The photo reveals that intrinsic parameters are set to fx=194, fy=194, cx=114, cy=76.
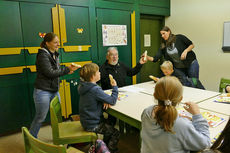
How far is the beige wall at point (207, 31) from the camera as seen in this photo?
12.3 ft

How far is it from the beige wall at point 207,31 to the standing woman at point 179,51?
2.99ft

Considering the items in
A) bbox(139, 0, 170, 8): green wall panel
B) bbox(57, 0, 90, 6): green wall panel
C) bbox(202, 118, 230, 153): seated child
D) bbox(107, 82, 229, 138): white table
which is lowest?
bbox(107, 82, 229, 138): white table

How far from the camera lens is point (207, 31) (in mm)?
3977

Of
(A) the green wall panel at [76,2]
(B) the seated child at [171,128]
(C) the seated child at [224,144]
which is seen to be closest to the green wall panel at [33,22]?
(A) the green wall panel at [76,2]

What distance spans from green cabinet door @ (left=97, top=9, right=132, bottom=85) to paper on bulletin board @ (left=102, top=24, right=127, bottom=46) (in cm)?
7

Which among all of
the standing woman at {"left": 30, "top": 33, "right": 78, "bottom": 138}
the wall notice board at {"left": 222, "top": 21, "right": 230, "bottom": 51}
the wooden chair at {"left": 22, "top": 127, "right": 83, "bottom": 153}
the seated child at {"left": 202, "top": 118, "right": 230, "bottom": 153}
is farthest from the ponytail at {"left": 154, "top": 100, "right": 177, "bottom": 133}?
the wall notice board at {"left": 222, "top": 21, "right": 230, "bottom": 51}

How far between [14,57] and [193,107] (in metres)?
2.53

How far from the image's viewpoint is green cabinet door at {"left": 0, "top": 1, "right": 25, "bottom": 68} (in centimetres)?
268

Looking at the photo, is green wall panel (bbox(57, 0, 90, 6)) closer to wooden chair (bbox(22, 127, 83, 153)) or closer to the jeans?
the jeans

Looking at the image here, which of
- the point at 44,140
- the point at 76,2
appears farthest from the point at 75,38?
the point at 44,140

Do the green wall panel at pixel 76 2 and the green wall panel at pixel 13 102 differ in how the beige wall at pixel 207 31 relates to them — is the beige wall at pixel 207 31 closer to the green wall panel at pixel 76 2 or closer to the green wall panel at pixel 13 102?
the green wall panel at pixel 76 2

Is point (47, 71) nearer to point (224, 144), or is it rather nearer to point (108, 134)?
point (108, 134)

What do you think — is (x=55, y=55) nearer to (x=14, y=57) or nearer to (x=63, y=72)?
(x=63, y=72)

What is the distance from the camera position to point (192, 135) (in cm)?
110
